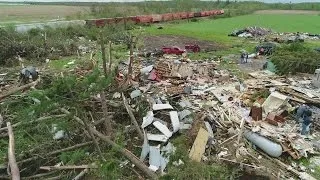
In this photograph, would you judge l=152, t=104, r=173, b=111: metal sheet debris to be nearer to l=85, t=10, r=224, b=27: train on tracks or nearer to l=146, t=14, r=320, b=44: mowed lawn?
l=146, t=14, r=320, b=44: mowed lawn

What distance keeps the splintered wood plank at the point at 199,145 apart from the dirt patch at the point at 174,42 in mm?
12065

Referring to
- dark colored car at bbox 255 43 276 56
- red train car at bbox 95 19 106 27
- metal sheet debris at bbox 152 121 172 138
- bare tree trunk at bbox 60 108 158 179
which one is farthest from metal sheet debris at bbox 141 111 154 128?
red train car at bbox 95 19 106 27

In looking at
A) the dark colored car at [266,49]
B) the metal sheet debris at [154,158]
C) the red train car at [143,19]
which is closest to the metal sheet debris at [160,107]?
the metal sheet debris at [154,158]

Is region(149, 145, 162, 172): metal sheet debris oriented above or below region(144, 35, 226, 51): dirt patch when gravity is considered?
below

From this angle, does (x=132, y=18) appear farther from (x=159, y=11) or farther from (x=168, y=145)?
(x=168, y=145)

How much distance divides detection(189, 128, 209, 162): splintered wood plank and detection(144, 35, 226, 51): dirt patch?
12065mm

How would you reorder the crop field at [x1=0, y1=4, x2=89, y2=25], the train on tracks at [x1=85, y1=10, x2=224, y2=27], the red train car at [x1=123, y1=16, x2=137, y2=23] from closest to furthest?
1. the train on tracks at [x1=85, y1=10, x2=224, y2=27]
2. the red train car at [x1=123, y1=16, x2=137, y2=23]
3. the crop field at [x1=0, y1=4, x2=89, y2=25]

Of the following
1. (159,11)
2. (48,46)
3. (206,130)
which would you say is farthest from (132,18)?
(206,130)

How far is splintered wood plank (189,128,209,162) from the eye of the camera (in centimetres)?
735

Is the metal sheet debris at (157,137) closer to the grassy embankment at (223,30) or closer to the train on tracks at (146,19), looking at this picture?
the grassy embankment at (223,30)

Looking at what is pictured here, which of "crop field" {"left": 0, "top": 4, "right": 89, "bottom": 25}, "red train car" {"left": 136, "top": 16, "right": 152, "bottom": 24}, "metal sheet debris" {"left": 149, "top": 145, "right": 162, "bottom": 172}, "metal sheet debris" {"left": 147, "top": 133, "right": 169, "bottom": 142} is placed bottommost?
"metal sheet debris" {"left": 149, "top": 145, "right": 162, "bottom": 172}

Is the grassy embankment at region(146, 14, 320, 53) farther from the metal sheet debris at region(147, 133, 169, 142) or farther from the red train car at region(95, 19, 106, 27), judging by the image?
the metal sheet debris at region(147, 133, 169, 142)

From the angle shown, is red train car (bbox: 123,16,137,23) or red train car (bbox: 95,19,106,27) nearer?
red train car (bbox: 95,19,106,27)

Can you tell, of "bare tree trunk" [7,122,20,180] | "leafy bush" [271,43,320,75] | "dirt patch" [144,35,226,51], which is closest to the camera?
"bare tree trunk" [7,122,20,180]
